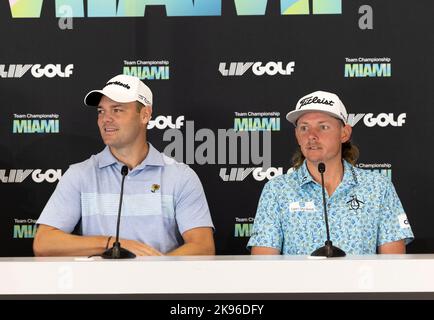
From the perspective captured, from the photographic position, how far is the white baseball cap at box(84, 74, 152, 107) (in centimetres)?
423

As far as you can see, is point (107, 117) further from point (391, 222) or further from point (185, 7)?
point (391, 222)

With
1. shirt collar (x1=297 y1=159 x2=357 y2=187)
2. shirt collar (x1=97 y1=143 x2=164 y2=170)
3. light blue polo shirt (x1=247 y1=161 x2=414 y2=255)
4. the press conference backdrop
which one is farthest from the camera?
the press conference backdrop

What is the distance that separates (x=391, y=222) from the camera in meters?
3.96

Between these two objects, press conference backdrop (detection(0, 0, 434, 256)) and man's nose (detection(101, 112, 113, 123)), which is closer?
man's nose (detection(101, 112, 113, 123))

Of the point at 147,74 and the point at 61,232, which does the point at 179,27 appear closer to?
the point at 147,74

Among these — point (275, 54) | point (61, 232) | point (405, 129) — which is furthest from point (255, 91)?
point (61, 232)

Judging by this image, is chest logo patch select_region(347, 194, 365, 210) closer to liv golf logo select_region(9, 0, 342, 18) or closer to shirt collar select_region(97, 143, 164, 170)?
shirt collar select_region(97, 143, 164, 170)

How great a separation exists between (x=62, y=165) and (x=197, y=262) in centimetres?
263

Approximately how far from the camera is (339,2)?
4918 millimetres

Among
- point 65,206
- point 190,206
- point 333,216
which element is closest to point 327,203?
point 333,216

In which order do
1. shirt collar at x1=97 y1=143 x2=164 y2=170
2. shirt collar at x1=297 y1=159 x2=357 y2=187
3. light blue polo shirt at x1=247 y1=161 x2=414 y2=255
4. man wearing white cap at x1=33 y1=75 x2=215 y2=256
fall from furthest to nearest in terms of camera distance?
1. shirt collar at x1=97 y1=143 x2=164 y2=170
2. man wearing white cap at x1=33 y1=75 x2=215 y2=256
3. shirt collar at x1=297 y1=159 x2=357 y2=187
4. light blue polo shirt at x1=247 y1=161 x2=414 y2=255

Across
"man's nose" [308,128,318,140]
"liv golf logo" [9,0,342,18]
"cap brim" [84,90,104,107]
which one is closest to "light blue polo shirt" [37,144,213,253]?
"cap brim" [84,90,104,107]

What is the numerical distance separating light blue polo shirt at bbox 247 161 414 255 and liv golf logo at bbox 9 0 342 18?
4.24ft

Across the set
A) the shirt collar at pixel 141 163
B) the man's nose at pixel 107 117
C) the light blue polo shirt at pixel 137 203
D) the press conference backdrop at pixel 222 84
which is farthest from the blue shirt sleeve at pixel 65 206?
the press conference backdrop at pixel 222 84
